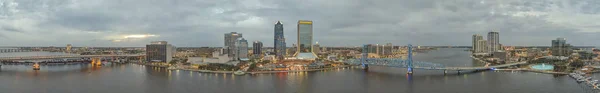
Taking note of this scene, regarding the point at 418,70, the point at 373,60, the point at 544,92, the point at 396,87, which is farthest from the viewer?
the point at 373,60

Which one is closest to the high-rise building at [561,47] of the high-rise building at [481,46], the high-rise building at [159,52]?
the high-rise building at [481,46]

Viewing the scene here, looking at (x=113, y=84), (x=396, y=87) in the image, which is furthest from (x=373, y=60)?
(x=113, y=84)

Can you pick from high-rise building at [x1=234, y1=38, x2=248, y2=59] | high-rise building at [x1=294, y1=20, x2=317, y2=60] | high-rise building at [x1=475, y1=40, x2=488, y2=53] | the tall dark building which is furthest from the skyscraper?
the tall dark building

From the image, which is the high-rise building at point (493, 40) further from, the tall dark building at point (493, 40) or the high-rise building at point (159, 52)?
the high-rise building at point (159, 52)

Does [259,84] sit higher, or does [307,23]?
[307,23]

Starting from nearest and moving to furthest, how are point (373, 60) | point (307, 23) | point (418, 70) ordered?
point (418, 70), point (373, 60), point (307, 23)

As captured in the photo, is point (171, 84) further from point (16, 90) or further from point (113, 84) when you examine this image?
point (16, 90)

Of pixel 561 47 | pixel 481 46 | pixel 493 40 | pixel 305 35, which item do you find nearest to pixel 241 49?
pixel 305 35
